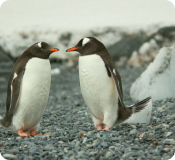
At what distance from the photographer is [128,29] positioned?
6535 mm

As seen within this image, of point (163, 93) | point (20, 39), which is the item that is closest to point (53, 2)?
point (163, 93)

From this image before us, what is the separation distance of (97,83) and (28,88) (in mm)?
695

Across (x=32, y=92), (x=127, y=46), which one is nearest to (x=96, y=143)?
(x=32, y=92)

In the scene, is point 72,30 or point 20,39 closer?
point 72,30

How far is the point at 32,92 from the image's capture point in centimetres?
249

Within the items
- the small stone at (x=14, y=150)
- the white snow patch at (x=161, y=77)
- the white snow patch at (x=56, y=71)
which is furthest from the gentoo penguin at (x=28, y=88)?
the white snow patch at (x=56, y=71)

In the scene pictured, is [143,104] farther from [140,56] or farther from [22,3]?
[140,56]

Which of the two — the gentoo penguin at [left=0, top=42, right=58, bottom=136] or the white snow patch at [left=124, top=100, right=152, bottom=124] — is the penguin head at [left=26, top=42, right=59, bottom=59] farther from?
the white snow patch at [left=124, top=100, right=152, bottom=124]

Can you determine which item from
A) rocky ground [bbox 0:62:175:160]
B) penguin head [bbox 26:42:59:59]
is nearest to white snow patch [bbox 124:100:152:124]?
rocky ground [bbox 0:62:175:160]

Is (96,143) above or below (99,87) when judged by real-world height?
below

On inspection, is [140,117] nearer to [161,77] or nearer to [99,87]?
[99,87]

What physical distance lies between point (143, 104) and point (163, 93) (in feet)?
4.17

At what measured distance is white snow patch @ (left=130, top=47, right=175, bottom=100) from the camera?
399 cm

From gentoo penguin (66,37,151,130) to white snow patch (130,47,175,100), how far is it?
5.32 ft
